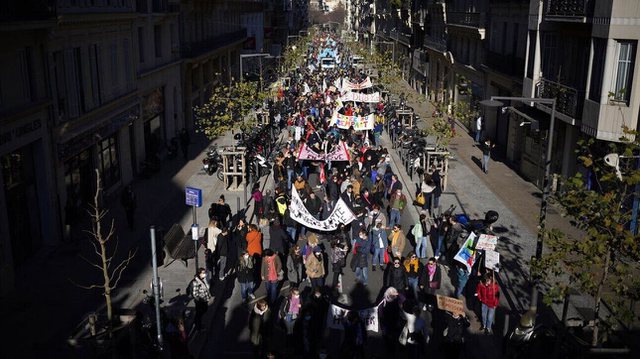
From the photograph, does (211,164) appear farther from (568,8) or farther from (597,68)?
(597,68)

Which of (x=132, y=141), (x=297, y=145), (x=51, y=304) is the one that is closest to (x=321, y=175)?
(x=297, y=145)

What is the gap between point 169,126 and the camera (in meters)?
39.5

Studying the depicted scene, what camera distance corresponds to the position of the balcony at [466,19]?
142ft

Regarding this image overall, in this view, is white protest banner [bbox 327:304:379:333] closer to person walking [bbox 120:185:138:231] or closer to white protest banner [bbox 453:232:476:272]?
white protest banner [bbox 453:232:476:272]

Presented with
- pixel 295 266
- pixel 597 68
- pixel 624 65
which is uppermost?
pixel 624 65

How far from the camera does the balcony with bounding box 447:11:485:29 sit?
43.4 meters

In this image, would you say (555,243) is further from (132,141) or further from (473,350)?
(132,141)

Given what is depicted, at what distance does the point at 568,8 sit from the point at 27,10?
61.7 feet

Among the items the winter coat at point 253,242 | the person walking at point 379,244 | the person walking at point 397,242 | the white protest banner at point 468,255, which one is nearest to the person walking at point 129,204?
the winter coat at point 253,242

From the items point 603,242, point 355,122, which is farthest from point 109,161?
point 603,242

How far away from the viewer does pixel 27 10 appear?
1923cm

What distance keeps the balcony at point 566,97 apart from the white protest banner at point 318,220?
9557 millimetres

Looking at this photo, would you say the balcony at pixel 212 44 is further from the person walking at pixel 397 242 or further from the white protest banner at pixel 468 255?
the white protest banner at pixel 468 255

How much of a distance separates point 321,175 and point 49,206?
10930mm
